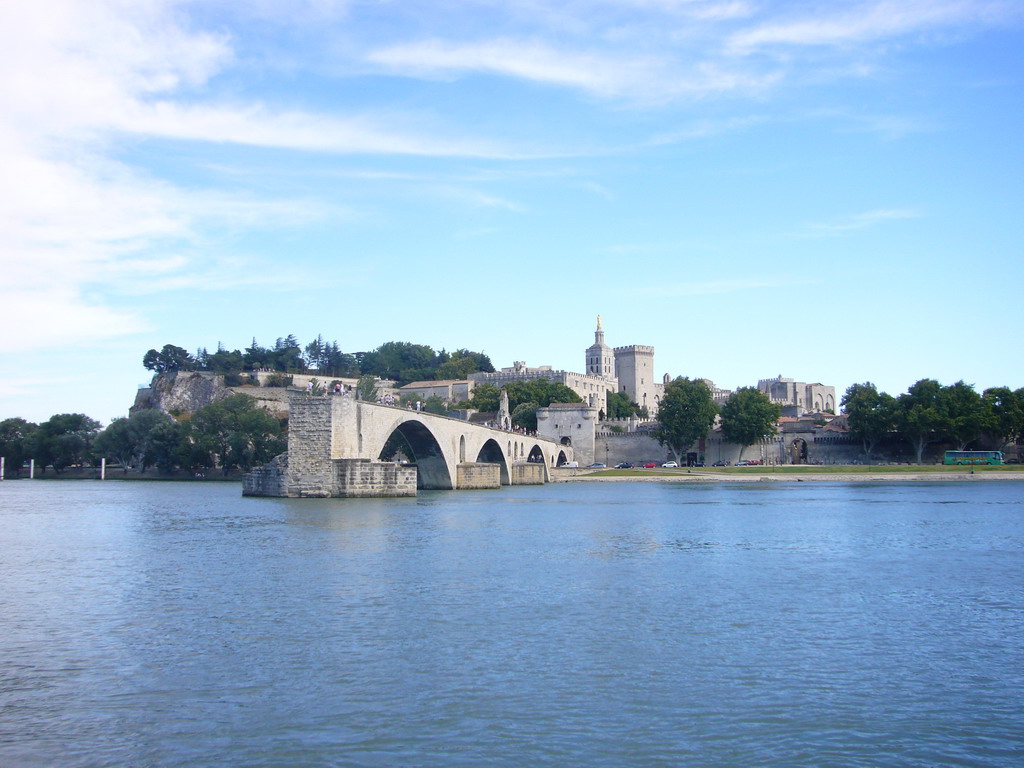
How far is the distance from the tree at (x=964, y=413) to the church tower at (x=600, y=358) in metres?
73.9

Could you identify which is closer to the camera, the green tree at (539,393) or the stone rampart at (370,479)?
the stone rampart at (370,479)

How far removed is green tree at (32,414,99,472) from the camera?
86.4 metres

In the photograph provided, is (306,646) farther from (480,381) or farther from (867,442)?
(480,381)

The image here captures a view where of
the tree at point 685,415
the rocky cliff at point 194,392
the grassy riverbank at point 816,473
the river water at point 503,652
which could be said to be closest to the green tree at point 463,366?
the rocky cliff at point 194,392

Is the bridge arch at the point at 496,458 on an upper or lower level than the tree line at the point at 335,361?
lower

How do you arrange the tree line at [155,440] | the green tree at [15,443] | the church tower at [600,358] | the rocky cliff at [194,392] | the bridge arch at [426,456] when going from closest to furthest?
1. the bridge arch at [426,456]
2. the tree line at [155,440]
3. the green tree at [15,443]
4. the rocky cliff at [194,392]
5. the church tower at [600,358]

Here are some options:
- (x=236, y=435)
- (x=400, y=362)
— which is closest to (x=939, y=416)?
(x=236, y=435)

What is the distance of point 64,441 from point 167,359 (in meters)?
43.1

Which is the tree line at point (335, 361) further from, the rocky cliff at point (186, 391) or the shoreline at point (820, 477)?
the shoreline at point (820, 477)

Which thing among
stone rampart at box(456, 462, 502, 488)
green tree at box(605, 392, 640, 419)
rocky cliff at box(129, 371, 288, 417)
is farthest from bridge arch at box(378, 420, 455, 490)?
green tree at box(605, 392, 640, 419)

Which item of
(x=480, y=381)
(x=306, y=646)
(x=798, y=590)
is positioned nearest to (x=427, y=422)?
(x=798, y=590)

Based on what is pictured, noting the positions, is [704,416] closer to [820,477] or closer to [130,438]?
[820,477]

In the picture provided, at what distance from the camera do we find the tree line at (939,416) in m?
85.2

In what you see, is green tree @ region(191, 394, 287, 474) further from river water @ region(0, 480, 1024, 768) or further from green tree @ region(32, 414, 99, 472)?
river water @ region(0, 480, 1024, 768)
